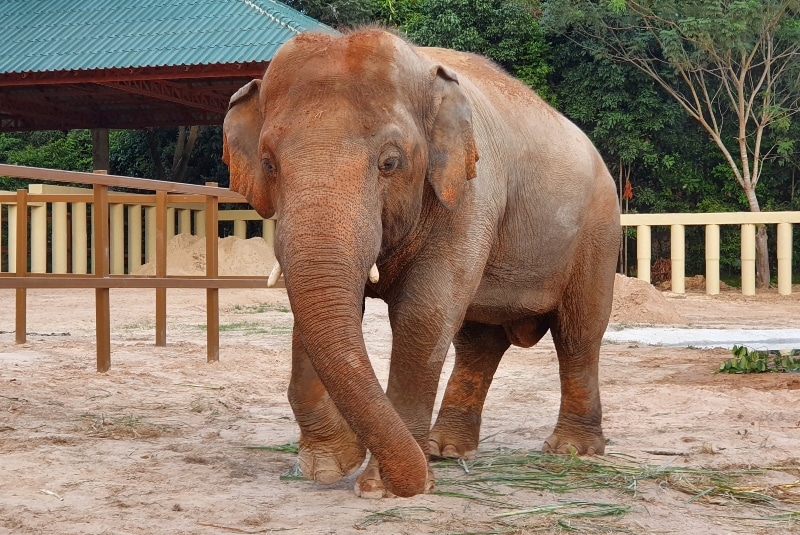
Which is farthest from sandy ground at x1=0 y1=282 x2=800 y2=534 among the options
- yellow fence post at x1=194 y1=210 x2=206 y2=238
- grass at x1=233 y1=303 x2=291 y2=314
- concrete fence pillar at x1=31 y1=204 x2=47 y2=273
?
yellow fence post at x1=194 y1=210 x2=206 y2=238

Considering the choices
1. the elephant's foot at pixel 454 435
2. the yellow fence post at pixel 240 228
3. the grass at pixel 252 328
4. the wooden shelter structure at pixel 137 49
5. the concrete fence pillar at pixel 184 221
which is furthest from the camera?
the yellow fence post at pixel 240 228

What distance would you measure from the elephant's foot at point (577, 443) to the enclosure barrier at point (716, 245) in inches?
582

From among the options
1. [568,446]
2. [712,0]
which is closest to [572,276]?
[568,446]

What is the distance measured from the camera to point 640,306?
14.3 metres

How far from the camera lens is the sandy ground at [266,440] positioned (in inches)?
136

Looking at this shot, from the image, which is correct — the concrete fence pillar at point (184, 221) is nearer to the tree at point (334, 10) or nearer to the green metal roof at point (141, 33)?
the green metal roof at point (141, 33)

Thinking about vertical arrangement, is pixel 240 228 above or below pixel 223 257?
above

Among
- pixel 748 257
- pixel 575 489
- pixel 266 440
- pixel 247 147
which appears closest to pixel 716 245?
pixel 748 257

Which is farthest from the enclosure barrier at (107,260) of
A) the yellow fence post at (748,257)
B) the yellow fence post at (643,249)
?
the yellow fence post at (748,257)

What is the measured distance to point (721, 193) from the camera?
23125 mm

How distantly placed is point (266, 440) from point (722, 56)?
18.3m

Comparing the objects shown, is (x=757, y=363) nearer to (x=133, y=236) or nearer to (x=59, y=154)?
(x=133, y=236)

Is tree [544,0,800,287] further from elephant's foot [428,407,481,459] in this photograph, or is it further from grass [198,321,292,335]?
elephant's foot [428,407,481,459]

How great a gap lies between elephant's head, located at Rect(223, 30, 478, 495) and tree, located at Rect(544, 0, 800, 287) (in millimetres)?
17726
